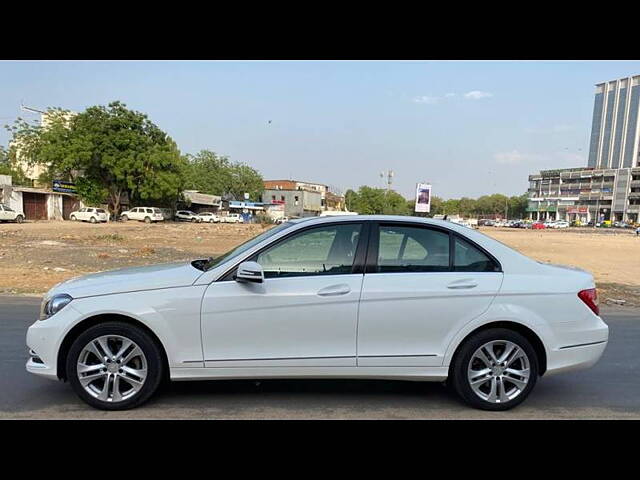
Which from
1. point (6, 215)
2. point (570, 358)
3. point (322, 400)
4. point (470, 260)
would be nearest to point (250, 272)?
point (322, 400)

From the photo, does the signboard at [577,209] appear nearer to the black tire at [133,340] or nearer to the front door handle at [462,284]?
the front door handle at [462,284]

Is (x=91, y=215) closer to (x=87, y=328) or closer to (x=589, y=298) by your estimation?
(x=87, y=328)

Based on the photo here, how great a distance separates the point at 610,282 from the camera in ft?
41.9

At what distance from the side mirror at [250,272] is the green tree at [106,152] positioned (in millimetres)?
46836

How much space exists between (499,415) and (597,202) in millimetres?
135165

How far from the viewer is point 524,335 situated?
3.89 metres

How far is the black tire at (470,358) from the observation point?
3.80 m

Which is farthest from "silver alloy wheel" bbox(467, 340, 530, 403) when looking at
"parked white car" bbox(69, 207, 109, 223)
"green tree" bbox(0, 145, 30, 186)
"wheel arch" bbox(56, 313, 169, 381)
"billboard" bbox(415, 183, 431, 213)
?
"green tree" bbox(0, 145, 30, 186)

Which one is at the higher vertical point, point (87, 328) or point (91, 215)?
point (87, 328)

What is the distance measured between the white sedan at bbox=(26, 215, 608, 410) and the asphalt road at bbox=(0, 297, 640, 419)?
0.76 ft

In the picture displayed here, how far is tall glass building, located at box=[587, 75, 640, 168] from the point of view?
130 metres

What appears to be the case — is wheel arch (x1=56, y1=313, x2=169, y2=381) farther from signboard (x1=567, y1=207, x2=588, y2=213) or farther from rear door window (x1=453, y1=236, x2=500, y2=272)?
signboard (x1=567, y1=207, x2=588, y2=213)

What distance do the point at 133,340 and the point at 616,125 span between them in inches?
6478

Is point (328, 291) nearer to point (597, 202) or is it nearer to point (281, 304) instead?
point (281, 304)
